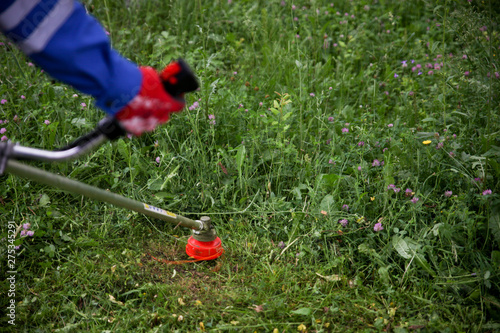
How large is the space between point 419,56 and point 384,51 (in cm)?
27

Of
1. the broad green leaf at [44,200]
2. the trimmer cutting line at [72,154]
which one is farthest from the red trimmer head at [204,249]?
the broad green leaf at [44,200]

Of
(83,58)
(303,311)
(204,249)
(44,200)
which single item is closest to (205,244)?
(204,249)

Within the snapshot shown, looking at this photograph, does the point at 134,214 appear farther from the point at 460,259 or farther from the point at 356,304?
the point at 460,259

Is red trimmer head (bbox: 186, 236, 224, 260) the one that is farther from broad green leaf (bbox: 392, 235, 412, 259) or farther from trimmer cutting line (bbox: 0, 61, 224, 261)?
broad green leaf (bbox: 392, 235, 412, 259)

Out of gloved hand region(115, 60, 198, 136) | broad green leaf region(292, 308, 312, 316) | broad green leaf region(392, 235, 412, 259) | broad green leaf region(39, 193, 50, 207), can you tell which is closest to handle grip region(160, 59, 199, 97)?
gloved hand region(115, 60, 198, 136)

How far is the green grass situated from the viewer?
1.99 meters

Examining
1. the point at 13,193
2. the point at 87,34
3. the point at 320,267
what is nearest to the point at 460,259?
the point at 320,267

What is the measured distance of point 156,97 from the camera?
1.28 m

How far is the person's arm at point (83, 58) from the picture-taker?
3.91 ft

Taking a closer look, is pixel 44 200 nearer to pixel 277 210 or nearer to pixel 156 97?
pixel 277 210

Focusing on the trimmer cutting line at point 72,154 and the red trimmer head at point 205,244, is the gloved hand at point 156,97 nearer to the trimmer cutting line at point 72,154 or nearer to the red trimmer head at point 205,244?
the trimmer cutting line at point 72,154

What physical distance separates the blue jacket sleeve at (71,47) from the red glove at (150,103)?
21mm

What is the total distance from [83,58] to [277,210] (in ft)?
4.69

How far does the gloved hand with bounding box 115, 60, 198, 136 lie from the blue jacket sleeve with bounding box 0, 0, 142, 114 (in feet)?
0.08
